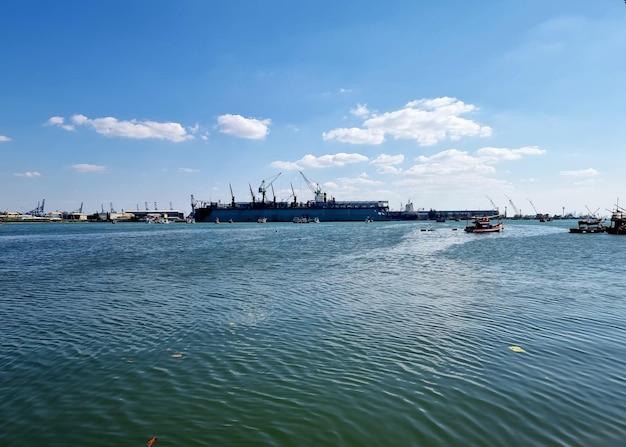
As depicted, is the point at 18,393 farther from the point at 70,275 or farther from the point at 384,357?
the point at 70,275

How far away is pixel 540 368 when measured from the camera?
35.4 ft

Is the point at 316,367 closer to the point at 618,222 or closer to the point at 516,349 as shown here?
the point at 516,349

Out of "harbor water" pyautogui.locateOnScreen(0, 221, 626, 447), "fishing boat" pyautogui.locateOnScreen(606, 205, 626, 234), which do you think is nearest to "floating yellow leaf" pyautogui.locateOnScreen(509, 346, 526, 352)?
"harbor water" pyautogui.locateOnScreen(0, 221, 626, 447)

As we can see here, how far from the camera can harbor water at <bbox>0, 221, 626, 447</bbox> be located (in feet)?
25.5

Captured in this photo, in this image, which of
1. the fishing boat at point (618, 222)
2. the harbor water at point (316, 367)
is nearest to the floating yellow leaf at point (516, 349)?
the harbor water at point (316, 367)

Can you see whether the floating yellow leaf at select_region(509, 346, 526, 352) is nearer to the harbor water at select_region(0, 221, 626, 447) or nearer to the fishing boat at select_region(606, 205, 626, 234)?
the harbor water at select_region(0, 221, 626, 447)

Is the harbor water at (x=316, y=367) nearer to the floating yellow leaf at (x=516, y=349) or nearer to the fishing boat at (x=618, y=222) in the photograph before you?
the floating yellow leaf at (x=516, y=349)

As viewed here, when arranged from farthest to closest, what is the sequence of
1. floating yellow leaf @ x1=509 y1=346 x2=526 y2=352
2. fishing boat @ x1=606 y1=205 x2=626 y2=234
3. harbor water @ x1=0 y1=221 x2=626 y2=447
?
fishing boat @ x1=606 y1=205 x2=626 y2=234, floating yellow leaf @ x1=509 y1=346 x2=526 y2=352, harbor water @ x1=0 y1=221 x2=626 y2=447

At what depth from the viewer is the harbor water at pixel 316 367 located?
306 inches

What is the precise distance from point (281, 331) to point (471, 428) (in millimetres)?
8520

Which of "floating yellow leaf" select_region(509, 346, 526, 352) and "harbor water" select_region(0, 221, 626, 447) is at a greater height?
"floating yellow leaf" select_region(509, 346, 526, 352)

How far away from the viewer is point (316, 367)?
11.1m

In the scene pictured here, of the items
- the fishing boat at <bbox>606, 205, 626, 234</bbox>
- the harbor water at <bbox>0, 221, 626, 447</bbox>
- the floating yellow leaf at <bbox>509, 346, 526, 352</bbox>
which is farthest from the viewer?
the fishing boat at <bbox>606, 205, 626, 234</bbox>

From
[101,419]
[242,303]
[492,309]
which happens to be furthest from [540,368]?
[242,303]
